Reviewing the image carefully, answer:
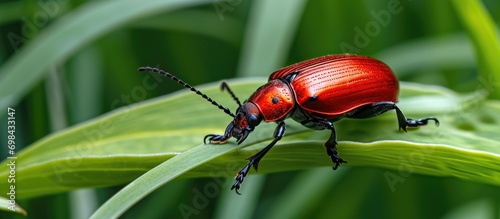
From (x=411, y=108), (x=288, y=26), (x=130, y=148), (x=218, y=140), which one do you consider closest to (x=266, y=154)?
(x=218, y=140)

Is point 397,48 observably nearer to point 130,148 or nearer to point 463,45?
point 463,45

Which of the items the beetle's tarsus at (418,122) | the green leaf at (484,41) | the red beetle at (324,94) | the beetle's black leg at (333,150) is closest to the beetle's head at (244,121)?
the red beetle at (324,94)

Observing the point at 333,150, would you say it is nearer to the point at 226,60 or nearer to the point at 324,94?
the point at 324,94

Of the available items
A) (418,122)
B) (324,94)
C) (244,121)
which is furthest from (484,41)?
(244,121)

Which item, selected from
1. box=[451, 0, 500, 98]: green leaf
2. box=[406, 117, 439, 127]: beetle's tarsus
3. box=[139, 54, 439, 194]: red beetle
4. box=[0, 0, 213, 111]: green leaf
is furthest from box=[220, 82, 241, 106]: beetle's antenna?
box=[451, 0, 500, 98]: green leaf

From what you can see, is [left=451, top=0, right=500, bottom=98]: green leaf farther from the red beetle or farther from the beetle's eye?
the beetle's eye

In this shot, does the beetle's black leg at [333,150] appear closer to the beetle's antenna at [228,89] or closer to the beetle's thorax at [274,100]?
the beetle's thorax at [274,100]
